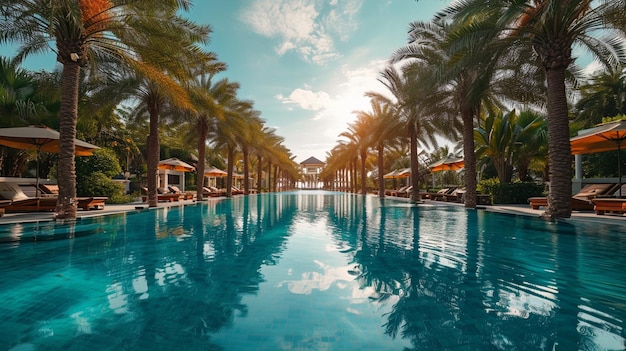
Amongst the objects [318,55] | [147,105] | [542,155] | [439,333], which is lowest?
[439,333]

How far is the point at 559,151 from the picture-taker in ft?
31.1

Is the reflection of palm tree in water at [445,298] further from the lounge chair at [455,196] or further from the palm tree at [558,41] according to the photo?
the lounge chair at [455,196]

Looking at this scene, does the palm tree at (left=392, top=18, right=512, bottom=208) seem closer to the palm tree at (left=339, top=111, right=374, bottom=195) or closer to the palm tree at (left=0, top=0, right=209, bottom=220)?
the palm tree at (left=339, top=111, right=374, bottom=195)

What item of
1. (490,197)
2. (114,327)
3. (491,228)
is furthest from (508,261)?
(490,197)

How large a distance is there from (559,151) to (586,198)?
461cm

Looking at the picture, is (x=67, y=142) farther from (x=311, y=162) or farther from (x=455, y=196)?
(x=311, y=162)

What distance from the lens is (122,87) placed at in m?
14.0

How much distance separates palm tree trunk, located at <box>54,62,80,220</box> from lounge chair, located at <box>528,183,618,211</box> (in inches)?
692

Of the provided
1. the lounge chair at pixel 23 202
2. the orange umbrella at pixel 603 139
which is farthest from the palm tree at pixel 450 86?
the lounge chair at pixel 23 202

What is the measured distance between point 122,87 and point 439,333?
53.3 ft

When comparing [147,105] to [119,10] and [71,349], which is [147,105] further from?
[71,349]

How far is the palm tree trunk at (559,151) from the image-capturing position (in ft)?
30.9

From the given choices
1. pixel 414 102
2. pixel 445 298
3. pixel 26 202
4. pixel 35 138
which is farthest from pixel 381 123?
pixel 26 202

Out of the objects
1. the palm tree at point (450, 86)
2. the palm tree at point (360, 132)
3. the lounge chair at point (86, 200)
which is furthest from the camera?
the palm tree at point (360, 132)
